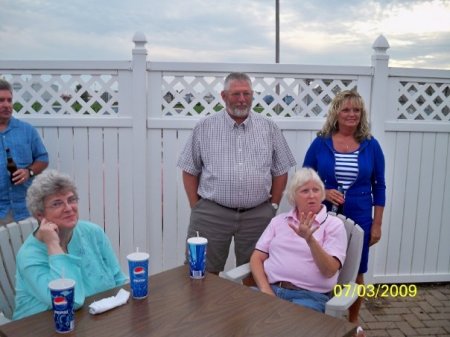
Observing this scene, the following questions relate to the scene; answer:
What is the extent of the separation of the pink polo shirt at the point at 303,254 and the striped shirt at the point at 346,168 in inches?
20.6

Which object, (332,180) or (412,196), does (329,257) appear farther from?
(412,196)

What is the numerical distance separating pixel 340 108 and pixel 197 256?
60.8 inches

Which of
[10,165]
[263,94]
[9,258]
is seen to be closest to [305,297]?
[9,258]

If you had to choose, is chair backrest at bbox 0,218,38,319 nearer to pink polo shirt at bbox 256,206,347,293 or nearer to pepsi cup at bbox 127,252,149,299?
pepsi cup at bbox 127,252,149,299

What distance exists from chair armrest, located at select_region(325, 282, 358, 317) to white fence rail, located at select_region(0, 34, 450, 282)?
5.42ft

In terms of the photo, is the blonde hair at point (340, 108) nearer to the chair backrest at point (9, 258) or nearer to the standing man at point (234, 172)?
the standing man at point (234, 172)

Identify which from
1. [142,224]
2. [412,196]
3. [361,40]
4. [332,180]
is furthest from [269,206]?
[361,40]

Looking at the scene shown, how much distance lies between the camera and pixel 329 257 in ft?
6.78

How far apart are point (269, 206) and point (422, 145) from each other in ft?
6.12

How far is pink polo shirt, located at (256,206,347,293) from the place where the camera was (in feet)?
7.09

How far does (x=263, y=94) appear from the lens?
356cm

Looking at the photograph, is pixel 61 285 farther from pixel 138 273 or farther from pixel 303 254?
pixel 303 254
